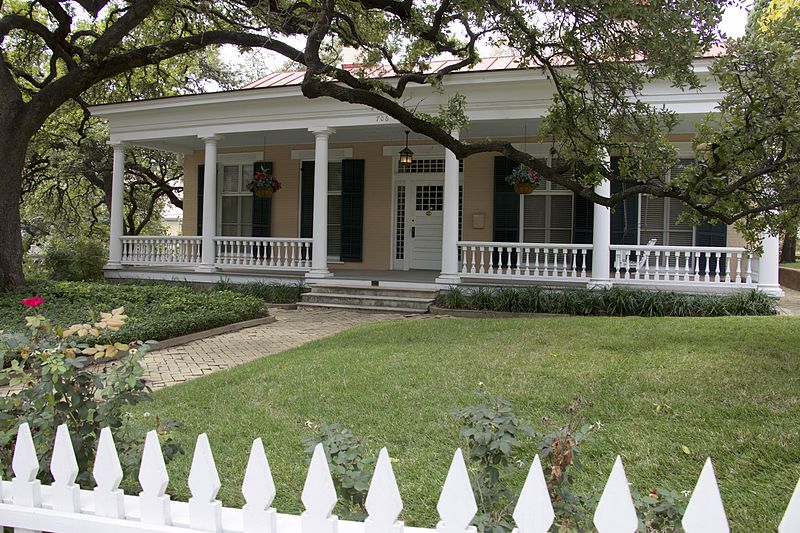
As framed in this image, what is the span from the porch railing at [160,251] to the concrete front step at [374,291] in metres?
3.92

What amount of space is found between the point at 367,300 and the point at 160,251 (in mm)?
6313

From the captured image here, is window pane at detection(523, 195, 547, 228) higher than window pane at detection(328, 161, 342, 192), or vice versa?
window pane at detection(328, 161, 342, 192)

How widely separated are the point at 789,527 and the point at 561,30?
696 centimetres

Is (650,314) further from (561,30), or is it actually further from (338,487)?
(338,487)

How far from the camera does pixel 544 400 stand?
14.9 feet

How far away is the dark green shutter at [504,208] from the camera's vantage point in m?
13.6

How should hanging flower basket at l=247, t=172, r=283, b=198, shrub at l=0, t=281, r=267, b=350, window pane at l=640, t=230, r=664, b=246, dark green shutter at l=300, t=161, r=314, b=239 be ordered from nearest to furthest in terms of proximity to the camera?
1. shrub at l=0, t=281, r=267, b=350
2. window pane at l=640, t=230, r=664, b=246
3. hanging flower basket at l=247, t=172, r=283, b=198
4. dark green shutter at l=300, t=161, r=314, b=239

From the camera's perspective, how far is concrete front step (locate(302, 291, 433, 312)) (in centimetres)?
1154

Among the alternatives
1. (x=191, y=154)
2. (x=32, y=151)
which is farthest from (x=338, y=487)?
(x=32, y=151)

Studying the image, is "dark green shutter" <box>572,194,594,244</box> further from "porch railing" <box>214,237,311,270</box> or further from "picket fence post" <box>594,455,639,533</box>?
"picket fence post" <box>594,455,639,533</box>

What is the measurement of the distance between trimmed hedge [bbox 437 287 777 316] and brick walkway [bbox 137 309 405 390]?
5.44 feet

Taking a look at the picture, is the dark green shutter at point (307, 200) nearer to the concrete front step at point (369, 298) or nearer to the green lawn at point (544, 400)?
the concrete front step at point (369, 298)

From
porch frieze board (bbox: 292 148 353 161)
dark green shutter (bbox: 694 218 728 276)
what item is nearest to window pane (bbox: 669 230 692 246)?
dark green shutter (bbox: 694 218 728 276)

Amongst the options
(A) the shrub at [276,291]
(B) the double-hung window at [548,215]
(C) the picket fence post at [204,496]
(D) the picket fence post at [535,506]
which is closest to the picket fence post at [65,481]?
(C) the picket fence post at [204,496]
